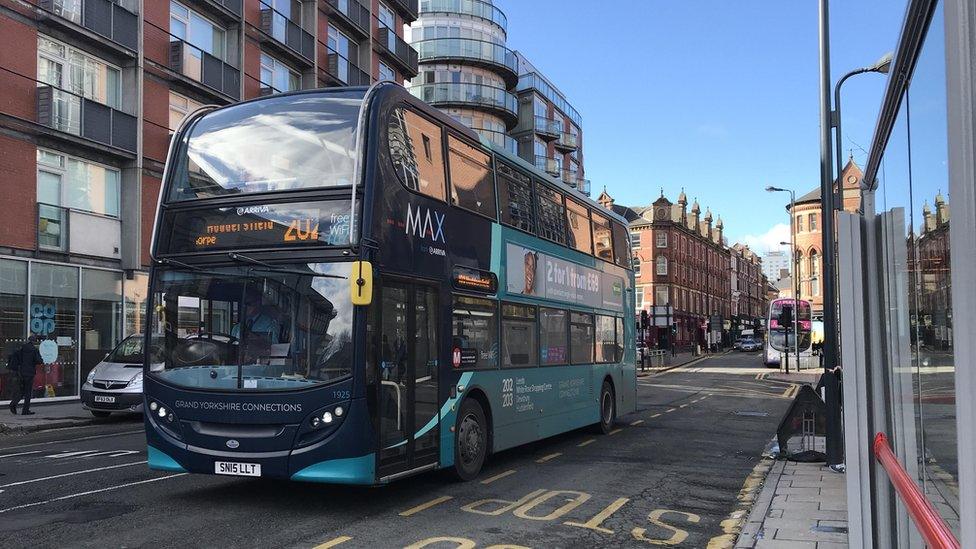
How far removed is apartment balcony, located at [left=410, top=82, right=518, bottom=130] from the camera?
5322 centimetres

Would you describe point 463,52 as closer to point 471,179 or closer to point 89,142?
point 89,142

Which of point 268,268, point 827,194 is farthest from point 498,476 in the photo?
point 827,194

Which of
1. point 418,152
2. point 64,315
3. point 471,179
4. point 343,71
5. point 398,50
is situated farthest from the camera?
point 398,50

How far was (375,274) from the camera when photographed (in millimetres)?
7551

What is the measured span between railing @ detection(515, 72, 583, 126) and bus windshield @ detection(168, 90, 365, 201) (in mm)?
56913

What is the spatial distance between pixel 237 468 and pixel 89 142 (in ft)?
57.2

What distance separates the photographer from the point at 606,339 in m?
14.7

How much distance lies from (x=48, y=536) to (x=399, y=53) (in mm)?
36454

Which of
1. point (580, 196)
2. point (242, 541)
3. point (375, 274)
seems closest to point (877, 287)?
point (375, 274)

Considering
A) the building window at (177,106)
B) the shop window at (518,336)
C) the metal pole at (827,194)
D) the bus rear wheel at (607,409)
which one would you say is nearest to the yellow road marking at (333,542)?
the shop window at (518,336)

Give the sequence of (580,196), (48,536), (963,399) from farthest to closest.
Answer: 1. (580,196)
2. (48,536)
3. (963,399)

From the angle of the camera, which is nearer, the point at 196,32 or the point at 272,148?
the point at 272,148

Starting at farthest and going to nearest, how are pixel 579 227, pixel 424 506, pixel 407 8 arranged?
pixel 407 8
pixel 579 227
pixel 424 506

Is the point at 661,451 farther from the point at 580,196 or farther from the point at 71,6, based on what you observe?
the point at 71,6
